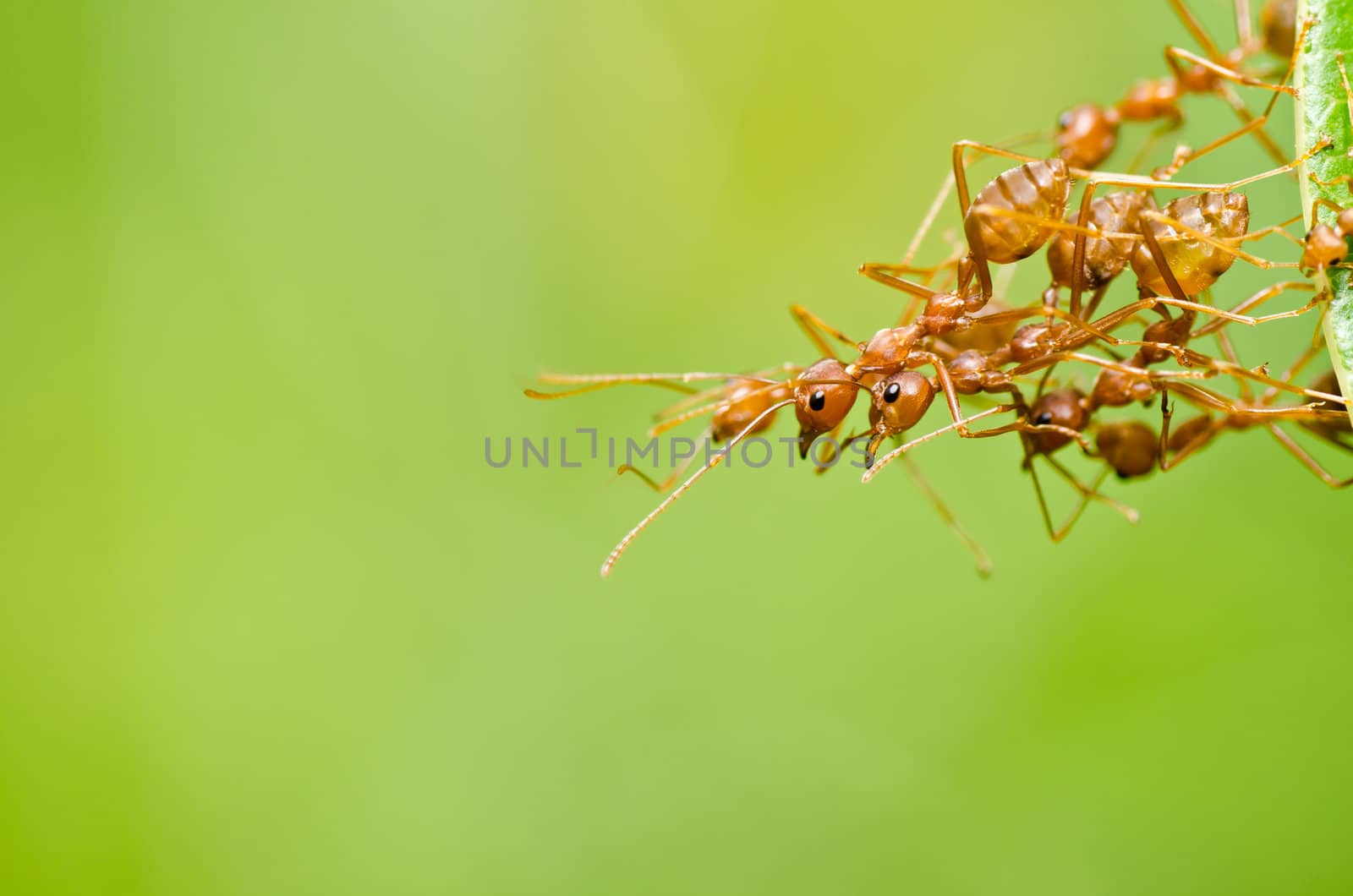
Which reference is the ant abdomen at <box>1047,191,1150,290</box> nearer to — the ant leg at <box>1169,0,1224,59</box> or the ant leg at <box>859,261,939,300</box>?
the ant leg at <box>859,261,939,300</box>

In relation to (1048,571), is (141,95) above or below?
above

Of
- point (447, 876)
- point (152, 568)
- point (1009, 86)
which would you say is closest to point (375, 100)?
point (152, 568)

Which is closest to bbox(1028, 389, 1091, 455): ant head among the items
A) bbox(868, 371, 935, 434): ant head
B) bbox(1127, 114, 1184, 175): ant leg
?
bbox(868, 371, 935, 434): ant head

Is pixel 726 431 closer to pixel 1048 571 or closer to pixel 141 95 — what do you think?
pixel 1048 571

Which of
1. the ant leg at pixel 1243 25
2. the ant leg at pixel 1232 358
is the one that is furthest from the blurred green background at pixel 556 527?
the ant leg at pixel 1232 358

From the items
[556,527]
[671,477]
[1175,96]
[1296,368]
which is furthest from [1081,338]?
[556,527]

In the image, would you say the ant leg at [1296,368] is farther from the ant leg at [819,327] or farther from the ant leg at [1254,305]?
the ant leg at [819,327]
